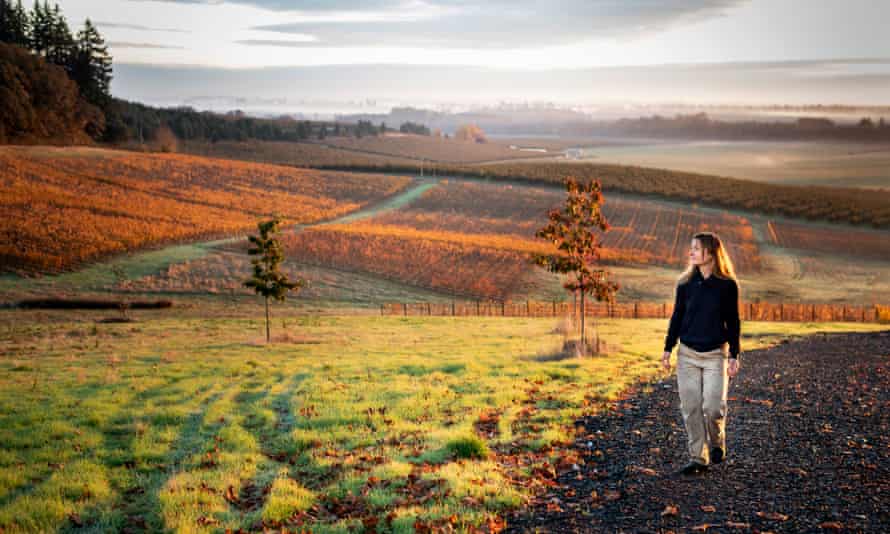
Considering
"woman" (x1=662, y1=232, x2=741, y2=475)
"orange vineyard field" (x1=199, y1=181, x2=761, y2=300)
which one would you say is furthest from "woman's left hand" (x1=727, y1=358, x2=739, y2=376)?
"orange vineyard field" (x1=199, y1=181, x2=761, y2=300)

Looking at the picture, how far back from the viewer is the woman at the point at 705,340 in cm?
952

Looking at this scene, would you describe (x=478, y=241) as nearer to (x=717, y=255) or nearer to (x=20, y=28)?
(x=717, y=255)

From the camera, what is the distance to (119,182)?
97.7 metres

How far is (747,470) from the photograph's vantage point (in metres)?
10.0

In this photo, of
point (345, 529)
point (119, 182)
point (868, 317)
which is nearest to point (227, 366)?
point (345, 529)

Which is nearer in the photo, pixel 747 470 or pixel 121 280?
pixel 747 470

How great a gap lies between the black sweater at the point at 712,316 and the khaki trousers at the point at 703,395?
0.13 m

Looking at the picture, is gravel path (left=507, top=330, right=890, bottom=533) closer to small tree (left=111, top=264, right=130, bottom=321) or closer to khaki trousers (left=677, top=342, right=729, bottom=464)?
khaki trousers (left=677, top=342, right=729, bottom=464)

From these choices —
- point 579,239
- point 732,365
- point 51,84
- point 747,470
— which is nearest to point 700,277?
point 732,365

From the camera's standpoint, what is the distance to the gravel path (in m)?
8.56

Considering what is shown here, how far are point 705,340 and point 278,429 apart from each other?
880 centimetres

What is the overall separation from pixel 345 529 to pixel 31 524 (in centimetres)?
426

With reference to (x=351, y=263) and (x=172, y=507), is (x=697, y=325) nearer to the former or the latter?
(x=172, y=507)

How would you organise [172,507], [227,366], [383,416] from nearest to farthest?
[172,507], [383,416], [227,366]
